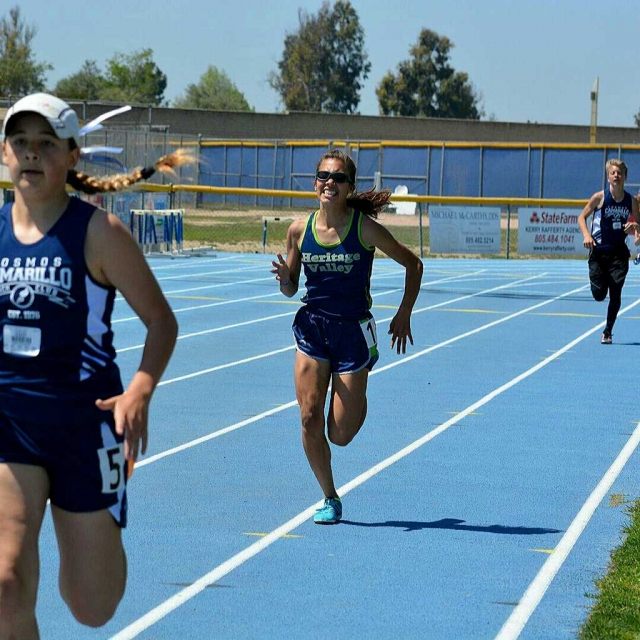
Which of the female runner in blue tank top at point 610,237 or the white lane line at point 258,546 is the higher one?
the female runner in blue tank top at point 610,237

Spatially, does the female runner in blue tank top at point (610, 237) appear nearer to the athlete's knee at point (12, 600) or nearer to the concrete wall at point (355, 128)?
the athlete's knee at point (12, 600)

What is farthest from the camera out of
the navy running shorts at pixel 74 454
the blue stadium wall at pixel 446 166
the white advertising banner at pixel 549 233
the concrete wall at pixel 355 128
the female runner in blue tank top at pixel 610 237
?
the concrete wall at pixel 355 128

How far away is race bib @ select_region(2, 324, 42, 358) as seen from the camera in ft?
Result: 12.9

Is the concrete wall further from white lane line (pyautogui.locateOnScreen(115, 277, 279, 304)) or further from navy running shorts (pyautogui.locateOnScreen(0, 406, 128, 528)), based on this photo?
navy running shorts (pyautogui.locateOnScreen(0, 406, 128, 528))

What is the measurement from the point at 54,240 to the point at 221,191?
24.7 m

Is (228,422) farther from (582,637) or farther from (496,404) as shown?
(582,637)

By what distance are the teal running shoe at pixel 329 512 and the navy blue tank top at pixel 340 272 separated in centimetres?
103

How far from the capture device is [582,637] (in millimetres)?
5293

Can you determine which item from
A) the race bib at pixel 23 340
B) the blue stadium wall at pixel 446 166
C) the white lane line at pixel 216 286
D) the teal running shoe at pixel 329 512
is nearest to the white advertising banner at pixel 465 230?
the white lane line at pixel 216 286

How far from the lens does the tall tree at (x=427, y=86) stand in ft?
344

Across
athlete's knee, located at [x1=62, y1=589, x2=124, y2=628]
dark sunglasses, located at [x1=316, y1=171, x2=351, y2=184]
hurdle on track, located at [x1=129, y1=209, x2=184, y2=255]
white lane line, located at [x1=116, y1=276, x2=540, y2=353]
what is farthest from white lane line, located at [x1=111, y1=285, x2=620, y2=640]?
hurdle on track, located at [x1=129, y1=209, x2=184, y2=255]

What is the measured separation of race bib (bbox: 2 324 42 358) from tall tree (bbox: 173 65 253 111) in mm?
115936

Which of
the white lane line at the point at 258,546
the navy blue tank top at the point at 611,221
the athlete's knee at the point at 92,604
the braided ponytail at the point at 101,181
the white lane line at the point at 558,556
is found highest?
the braided ponytail at the point at 101,181

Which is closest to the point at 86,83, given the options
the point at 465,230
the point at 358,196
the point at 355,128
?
the point at 355,128
